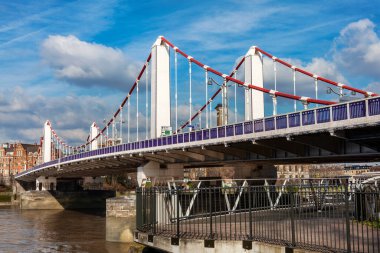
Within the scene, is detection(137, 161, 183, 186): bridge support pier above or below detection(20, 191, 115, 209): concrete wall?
above

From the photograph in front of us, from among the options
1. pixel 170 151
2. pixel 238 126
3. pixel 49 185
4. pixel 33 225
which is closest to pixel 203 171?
pixel 49 185

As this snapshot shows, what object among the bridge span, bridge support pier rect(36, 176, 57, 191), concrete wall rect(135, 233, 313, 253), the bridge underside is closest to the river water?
the bridge underside

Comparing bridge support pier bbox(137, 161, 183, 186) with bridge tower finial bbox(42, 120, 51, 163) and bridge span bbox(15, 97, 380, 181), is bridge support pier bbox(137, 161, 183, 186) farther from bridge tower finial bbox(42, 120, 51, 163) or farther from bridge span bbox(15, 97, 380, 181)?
bridge tower finial bbox(42, 120, 51, 163)

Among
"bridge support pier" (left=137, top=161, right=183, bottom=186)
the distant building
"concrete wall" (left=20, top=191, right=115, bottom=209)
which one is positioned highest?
the distant building

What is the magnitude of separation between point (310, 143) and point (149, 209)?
48.2 ft

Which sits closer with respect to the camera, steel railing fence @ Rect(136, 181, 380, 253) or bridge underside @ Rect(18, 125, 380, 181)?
steel railing fence @ Rect(136, 181, 380, 253)

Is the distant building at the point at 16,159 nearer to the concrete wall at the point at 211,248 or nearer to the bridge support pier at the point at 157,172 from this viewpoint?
the bridge support pier at the point at 157,172

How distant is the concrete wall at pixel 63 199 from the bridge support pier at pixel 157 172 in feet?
144

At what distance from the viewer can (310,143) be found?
1185 inches

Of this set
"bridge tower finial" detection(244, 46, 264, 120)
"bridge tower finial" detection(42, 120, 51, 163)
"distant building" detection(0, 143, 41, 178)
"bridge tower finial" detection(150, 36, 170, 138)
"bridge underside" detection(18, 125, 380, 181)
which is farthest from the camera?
"distant building" detection(0, 143, 41, 178)

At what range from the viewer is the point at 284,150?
3359cm

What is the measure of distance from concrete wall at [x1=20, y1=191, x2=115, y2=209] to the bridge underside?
41035 mm

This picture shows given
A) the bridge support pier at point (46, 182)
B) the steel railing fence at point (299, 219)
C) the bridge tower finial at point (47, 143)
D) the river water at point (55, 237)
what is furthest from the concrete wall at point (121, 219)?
the bridge tower finial at point (47, 143)

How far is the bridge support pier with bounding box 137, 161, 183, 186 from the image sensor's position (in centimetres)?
5006
